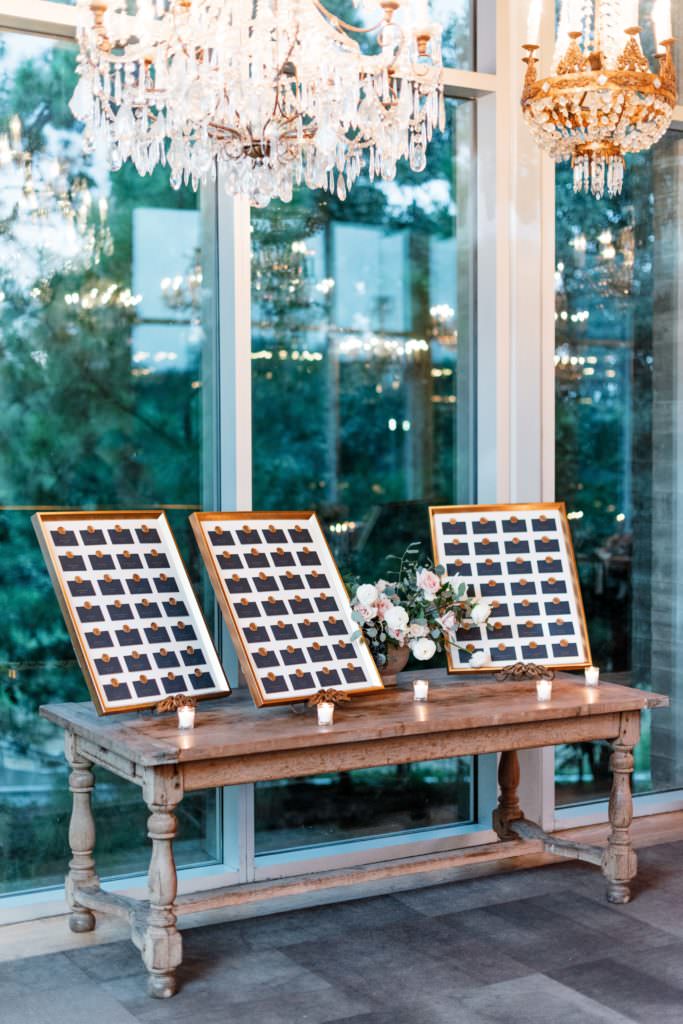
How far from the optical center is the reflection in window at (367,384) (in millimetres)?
4094

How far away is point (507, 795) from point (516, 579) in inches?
29.9

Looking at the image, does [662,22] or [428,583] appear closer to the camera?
[662,22]

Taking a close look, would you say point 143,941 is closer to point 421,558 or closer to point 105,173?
point 421,558

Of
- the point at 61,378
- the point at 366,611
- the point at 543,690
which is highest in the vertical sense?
the point at 61,378

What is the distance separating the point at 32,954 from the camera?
3402 mm

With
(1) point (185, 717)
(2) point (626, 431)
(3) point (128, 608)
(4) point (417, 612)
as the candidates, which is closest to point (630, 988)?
(4) point (417, 612)

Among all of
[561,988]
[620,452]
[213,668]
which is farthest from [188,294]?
[561,988]

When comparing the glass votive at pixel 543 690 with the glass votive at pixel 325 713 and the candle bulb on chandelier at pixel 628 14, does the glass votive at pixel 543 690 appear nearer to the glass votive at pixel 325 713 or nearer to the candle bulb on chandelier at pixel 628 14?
the glass votive at pixel 325 713

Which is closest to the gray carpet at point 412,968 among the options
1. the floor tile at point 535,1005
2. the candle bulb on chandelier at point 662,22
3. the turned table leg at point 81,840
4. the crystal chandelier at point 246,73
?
the floor tile at point 535,1005

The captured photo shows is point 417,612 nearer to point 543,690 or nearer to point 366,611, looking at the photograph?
point 366,611

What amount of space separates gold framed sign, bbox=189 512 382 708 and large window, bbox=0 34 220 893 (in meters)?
0.40

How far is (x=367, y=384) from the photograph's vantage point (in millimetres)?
4258

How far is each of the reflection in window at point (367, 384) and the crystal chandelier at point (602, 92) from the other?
3.03ft

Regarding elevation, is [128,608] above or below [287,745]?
above
